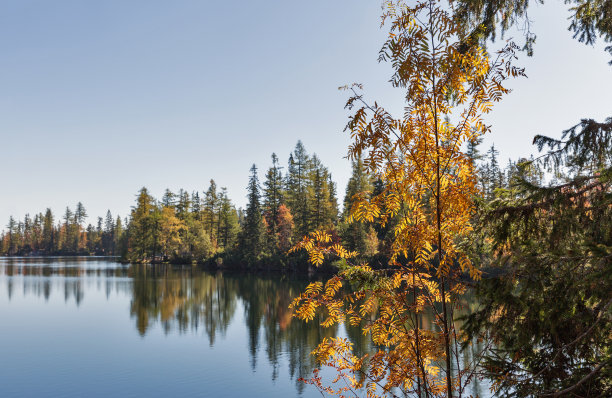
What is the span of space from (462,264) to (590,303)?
171cm

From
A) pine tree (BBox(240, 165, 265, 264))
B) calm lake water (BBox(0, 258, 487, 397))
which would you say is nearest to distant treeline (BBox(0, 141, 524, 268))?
pine tree (BBox(240, 165, 265, 264))

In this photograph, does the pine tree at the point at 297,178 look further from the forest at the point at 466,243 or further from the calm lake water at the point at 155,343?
the forest at the point at 466,243

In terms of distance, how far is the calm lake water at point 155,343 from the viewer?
13.1 m

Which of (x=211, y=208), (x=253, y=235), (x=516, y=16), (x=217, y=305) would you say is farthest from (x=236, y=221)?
(x=516, y=16)

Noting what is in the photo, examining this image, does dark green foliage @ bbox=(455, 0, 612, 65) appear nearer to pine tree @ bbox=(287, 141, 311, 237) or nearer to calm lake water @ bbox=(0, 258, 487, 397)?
calm lake water @ bbox=(0, 258, 487, 397)

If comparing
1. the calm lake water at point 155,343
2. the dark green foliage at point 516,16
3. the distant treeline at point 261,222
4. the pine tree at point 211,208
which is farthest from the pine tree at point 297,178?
the dark green foliage at point 516,16

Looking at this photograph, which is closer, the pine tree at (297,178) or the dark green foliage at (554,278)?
the dark green foliage at (554,278)

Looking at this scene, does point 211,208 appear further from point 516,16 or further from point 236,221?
point 516,16

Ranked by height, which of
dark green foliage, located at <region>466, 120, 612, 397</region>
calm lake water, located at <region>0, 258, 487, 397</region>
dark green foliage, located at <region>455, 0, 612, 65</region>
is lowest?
calm lake water, located at <region>0, 258, 487, 397</region>

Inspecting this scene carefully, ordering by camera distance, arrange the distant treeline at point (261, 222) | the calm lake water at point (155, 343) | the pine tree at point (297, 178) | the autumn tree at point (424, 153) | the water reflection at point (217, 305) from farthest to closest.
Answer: the pine tree at point (297, 178) < the distant treeline at point (261, 222) < the water reflection at point (217, 305) < the calm lake water at point (155, 343) < the autumn tree at point (424, 153)

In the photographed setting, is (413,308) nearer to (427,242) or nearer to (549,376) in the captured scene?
(427,242)

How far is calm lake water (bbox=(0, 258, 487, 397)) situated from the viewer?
1306 centimetres

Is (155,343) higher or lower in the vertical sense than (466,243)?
lower

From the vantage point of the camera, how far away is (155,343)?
17781 millimetres
